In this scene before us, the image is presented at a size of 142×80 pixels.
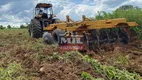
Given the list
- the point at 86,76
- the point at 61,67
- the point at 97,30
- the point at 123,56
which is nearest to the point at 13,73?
the point at 61,67

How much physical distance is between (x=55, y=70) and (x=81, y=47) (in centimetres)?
296

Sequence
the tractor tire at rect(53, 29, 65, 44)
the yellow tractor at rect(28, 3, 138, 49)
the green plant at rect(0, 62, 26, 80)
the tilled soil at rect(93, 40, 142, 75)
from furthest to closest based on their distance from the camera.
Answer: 1. the tractor tire at rect(53, 29, 65, 44)
2. the yellow tractor at rect(28, 3, 138, 49)
3. the tilled soil at rect(93, 40, 142, 75)
4. the green plant at rect(0, 62, 26, 80)

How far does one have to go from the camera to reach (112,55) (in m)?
7.41

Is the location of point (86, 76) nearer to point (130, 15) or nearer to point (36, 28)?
point (130, 15)

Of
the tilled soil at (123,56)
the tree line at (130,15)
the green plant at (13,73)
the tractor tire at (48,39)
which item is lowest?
the tilled soil at (123,56)

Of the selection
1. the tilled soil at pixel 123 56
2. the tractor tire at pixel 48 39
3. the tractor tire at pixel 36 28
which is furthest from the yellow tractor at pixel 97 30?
the tractor tire at pixel 36 28

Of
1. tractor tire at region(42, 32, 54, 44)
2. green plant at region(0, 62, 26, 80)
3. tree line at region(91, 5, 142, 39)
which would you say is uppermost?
tree line at region(91, 5, 142, 39)

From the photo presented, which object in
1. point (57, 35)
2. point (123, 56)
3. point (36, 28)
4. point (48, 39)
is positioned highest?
Result: point (36, 28)

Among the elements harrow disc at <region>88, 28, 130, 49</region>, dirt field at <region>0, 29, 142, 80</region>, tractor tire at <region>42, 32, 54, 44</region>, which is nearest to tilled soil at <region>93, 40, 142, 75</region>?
dirt field at <region>0, 29, 142, 80</region>

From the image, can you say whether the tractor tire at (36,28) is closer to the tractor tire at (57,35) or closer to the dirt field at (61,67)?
the tractor tire at (57,35)

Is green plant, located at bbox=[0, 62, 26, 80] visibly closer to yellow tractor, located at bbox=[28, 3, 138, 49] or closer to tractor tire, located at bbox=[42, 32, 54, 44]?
yellow tractor, located at bbox=[28, 3, 138, 49]

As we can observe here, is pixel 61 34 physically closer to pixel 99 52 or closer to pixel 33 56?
pixel 99 52

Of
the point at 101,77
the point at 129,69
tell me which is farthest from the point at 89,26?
the point at 101,77

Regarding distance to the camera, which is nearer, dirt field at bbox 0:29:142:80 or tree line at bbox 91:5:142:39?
dirt field at bbox 0:29:142:80
